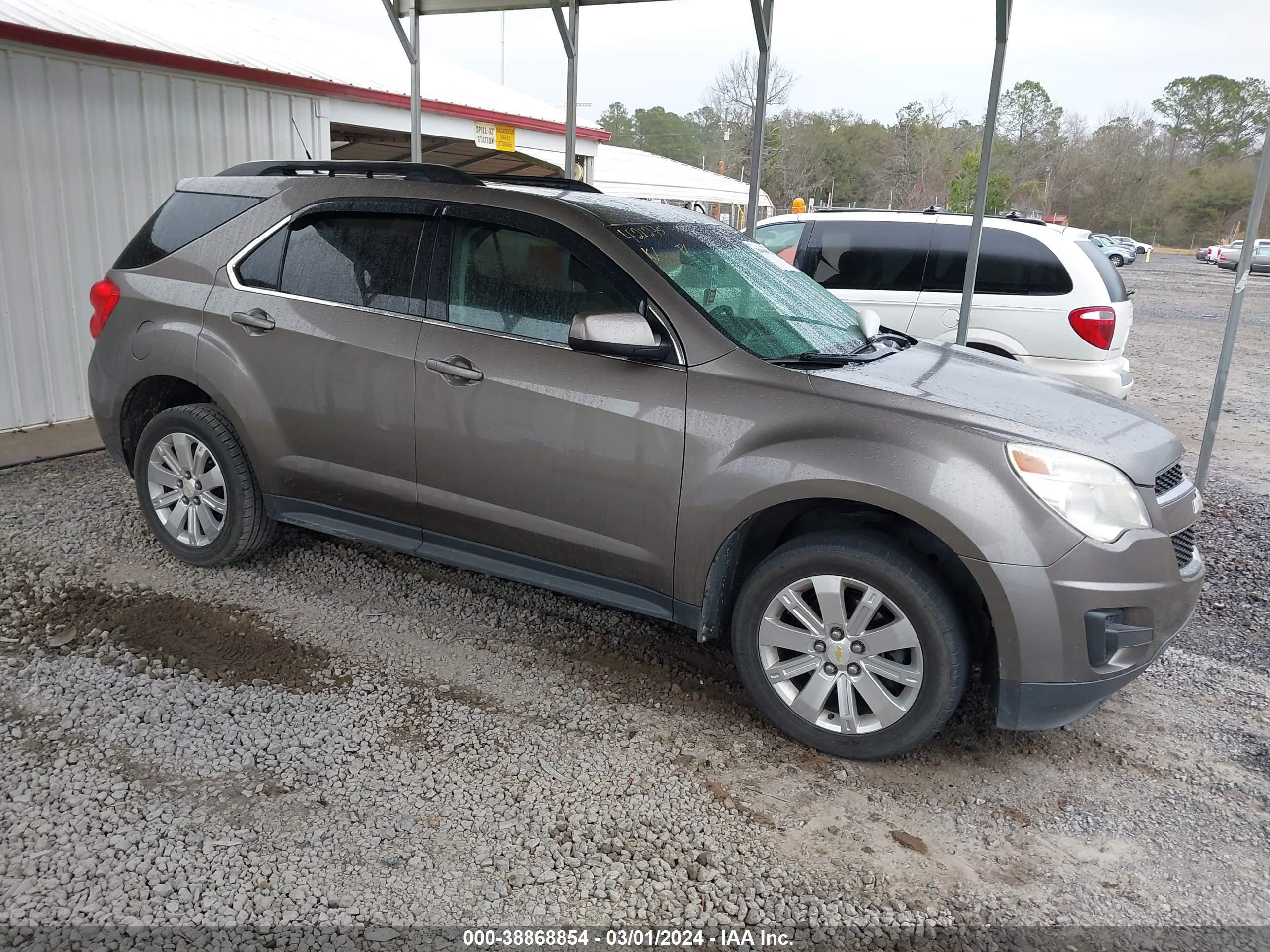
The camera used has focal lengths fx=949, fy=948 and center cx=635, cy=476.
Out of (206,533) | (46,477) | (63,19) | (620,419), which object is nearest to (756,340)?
(620,419)

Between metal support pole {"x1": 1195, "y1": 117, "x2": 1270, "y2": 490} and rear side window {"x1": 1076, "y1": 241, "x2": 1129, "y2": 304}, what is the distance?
130cm

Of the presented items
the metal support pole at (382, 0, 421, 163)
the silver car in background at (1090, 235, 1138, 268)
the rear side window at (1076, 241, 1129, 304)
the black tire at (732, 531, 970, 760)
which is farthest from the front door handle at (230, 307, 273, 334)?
the silver car in background at (1090, 235, 1138, 268)

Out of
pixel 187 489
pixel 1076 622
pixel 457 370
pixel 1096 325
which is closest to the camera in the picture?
pixel 1076 622

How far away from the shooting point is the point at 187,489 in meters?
4.67

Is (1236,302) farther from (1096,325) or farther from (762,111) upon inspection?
(762,111)

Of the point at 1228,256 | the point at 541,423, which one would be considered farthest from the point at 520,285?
the point at 1228,256

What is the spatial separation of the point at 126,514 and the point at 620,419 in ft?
11.7

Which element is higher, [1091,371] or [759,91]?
[759,91]

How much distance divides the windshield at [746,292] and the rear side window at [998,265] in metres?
3.53

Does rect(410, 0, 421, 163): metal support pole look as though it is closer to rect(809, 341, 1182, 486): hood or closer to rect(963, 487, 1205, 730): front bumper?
rect(809, 341, 1182, 486): hood

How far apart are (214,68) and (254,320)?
15.4 ft

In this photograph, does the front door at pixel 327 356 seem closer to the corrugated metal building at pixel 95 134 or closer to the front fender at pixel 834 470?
the front fender at pixel 834 470

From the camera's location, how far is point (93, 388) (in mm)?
4859

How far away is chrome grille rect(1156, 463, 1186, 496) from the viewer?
3277mm
